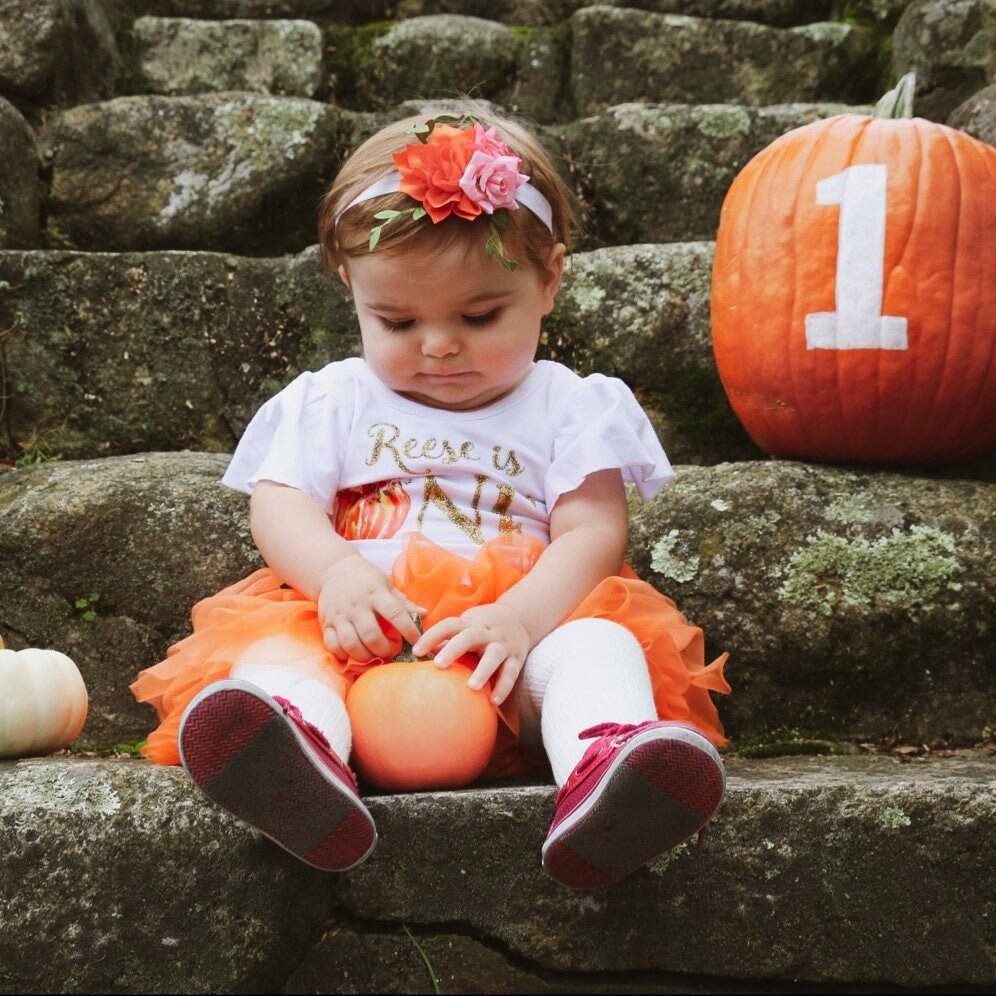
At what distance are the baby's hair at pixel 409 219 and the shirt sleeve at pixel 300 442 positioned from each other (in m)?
0.20

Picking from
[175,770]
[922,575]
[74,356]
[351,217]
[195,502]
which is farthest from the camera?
[74,356]

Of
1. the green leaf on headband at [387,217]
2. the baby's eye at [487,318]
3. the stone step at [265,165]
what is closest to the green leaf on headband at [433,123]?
the green leaf on headband at [387,217]

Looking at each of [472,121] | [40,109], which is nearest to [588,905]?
[472,121]

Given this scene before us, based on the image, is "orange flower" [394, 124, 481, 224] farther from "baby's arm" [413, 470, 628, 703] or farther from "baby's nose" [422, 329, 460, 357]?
"baby's arm" [413, 470, 628, 703]

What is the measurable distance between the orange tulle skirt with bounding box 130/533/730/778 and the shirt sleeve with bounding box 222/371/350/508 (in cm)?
18

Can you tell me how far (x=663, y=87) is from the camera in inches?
126

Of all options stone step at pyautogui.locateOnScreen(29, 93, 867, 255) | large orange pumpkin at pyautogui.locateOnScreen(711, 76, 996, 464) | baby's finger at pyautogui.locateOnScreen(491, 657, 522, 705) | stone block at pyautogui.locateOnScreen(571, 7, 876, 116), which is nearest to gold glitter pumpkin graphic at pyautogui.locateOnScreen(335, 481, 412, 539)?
baby's finger at pyautogui.locateOnScreen(491, 657, 522, 705)

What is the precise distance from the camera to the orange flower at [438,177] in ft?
4.97

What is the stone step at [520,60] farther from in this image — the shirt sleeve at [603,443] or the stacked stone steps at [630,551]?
the shirt sleeve at [603,443]

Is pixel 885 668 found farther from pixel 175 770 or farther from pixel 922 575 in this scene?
pixel 175 770

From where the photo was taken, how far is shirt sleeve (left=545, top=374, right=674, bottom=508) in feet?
5.51

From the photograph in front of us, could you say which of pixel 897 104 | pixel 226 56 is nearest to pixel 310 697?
pixel 897 104

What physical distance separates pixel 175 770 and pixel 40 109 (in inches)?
82.4

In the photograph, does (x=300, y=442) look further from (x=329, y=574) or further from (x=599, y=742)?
(x=599, y=742)
